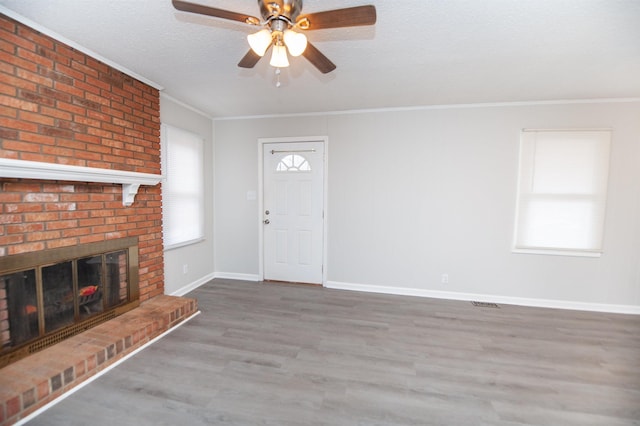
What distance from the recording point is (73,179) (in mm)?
2105

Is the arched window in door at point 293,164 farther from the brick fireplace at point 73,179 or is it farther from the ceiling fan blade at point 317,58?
the ceiling fan blade at point 317,58

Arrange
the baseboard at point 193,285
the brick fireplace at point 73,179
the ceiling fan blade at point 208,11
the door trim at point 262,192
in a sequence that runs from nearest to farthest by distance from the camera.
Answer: the ceiling fan blade at point 208,11
the brick fireplace at point 73,179
the baseboard at point 193,285
the door trim at point 262,192

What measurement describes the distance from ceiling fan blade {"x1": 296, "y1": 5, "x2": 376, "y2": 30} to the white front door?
2.42 m

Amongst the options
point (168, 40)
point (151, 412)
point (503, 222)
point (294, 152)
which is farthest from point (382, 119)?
point (151, 412)

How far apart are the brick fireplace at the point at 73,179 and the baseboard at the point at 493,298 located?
2127mm

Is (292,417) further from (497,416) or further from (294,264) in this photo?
(294,264)

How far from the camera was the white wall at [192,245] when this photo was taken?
135 inches

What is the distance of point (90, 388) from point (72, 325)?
64 centimetres

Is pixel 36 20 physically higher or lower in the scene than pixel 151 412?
higher

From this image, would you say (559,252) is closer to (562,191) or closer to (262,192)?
(562,191)

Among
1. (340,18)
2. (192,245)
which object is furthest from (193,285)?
(340,18)

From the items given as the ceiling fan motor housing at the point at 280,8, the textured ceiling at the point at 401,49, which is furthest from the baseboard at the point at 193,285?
A: the ceiling fan motor housing at the point at 280,8

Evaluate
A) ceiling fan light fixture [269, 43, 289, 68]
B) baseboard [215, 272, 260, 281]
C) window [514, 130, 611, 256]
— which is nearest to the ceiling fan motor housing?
ceiling fan light fixture [269, 43, 289, 68]

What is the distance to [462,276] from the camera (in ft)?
11.9
